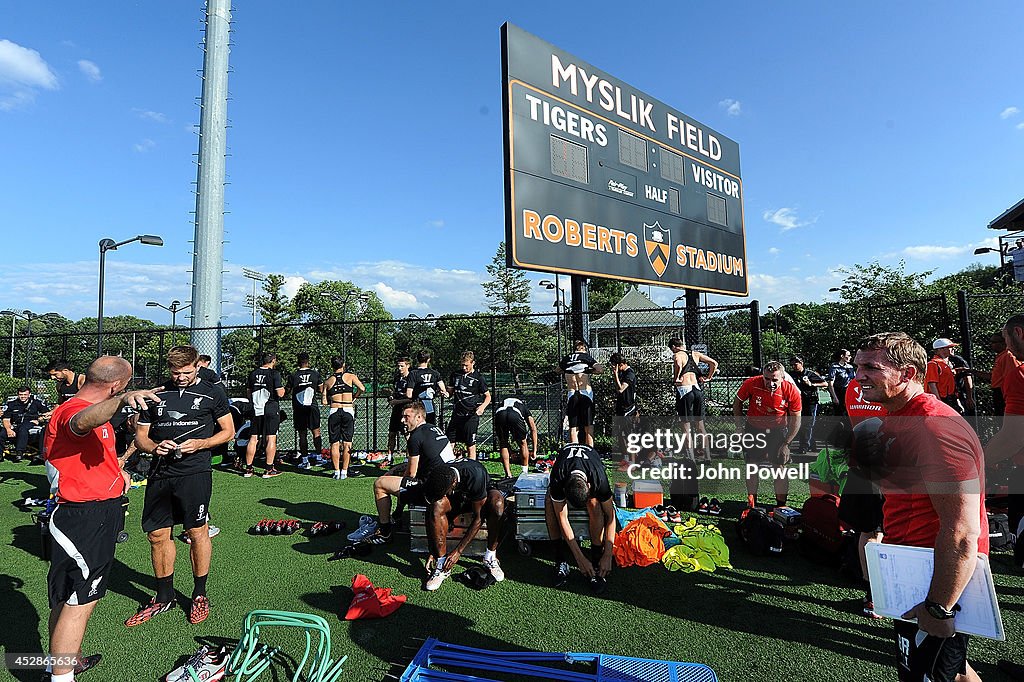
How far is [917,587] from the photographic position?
73.6 inches

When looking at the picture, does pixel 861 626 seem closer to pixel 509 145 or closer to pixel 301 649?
pixel 301 649

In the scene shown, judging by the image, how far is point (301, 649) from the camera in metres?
3.28

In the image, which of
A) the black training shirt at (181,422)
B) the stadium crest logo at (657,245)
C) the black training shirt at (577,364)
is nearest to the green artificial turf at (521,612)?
the black training shirt at (181,422)

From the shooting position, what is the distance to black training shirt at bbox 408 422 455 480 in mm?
4543

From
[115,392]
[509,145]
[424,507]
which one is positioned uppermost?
[509,145]

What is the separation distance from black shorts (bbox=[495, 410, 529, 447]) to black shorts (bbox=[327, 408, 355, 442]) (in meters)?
2.60

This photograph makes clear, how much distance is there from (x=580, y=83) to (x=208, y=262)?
546 inches

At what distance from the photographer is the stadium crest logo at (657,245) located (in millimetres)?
10336

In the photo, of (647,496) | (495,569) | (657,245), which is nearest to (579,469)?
(495,569)

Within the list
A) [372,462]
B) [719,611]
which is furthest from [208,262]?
[719,611]

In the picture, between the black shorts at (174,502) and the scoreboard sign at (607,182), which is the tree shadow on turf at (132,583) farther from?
the scoreboard sign at (607,182)

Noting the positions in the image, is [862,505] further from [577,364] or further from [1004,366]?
[577,364]

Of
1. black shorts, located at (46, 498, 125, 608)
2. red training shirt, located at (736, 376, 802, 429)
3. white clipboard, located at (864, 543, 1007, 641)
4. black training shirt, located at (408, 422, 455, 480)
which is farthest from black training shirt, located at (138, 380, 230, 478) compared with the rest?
red training shirt, located at (736, 376, 802, 429)

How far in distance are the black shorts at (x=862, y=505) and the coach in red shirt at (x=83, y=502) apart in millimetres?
4463
